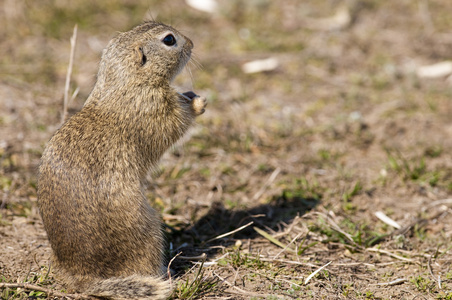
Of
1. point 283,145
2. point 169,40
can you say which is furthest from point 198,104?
point 283,145

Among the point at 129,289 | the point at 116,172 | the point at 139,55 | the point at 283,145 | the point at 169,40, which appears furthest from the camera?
the point at 283,145

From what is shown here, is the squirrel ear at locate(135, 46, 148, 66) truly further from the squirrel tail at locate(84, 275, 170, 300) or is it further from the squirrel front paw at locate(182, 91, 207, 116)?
the squirrel tail at locate(84, 275, 170, 300)

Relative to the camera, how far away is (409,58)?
7605 millimetres

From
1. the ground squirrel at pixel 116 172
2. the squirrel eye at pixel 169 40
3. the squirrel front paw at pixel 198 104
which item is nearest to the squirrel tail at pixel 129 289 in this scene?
the ground squirrel at pixel 116 172

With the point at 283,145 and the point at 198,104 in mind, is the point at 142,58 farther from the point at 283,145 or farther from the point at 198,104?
the point at 283,145

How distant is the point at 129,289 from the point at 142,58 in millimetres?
1724

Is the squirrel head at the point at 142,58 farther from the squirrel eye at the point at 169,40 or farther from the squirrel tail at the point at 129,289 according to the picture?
the squirrel tail at the point at 129,289

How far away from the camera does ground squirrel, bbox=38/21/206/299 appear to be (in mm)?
3301

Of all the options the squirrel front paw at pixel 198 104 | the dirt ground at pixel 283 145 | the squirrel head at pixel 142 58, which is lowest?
the dirt ground at pixel 283 145

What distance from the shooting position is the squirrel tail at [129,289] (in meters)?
3.26

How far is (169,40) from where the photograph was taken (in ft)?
13.5

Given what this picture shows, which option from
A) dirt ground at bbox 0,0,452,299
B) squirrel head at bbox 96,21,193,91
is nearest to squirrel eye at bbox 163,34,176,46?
squirrel head at bbox 96,21,193,91

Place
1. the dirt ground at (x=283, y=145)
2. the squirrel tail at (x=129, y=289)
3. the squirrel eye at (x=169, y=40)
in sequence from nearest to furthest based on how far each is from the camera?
1. the squirrel tail at (x=129, y=289)
2. the dirt ground at (x=283, y=145)
3. the squirrel eye at (x=169, y=40)

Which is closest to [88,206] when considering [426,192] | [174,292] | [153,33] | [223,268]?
[174,292]
